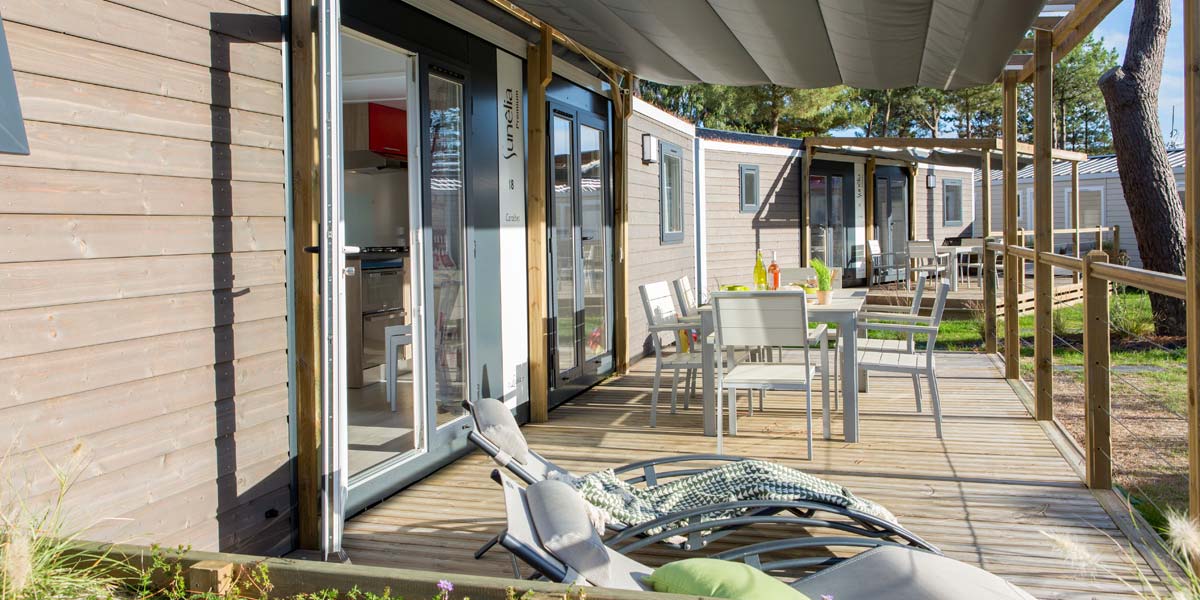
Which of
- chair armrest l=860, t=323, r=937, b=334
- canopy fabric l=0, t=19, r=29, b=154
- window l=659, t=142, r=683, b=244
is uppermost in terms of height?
window l=659, t=142, r=683, b=244

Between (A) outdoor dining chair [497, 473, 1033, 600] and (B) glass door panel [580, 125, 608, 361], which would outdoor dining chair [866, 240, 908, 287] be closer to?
(B) glass door panel [580, 125, 608, 361]

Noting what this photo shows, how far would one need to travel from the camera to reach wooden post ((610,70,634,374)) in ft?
26.1

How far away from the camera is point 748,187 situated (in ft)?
45.1

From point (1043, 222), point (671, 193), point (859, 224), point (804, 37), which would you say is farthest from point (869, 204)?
point (804, 37)

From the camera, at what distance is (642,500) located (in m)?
3.62

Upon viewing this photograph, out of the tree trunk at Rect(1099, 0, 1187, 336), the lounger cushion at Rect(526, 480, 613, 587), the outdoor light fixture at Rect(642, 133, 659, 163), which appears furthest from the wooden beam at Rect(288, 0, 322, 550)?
the tree trunk at Rect(1099, 0, 1187, 336)

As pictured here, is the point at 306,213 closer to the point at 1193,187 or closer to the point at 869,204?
the point at 1193,187

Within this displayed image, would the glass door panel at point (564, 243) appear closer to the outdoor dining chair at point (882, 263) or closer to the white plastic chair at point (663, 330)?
the white plastic chair at point (663, 330)

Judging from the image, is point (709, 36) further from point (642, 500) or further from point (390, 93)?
point (390, 93)

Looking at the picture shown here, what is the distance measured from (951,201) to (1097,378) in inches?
680

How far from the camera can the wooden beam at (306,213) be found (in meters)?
3.51

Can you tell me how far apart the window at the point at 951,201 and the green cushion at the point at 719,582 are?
64.3 ft

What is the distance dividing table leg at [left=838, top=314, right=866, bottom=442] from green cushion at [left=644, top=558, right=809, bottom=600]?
3.41 meters

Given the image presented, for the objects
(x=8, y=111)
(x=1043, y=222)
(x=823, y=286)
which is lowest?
(x=823, y=286)
